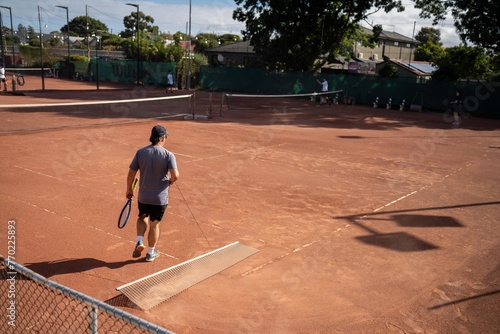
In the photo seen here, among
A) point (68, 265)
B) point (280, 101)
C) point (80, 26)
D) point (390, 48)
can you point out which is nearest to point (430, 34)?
point (390, 48)

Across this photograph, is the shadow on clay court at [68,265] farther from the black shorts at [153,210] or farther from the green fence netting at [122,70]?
the green fence netting at [122,70]

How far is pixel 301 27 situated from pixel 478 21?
42.6 feet

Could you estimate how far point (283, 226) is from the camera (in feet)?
26.9

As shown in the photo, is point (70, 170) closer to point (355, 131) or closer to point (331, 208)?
point (331, 208)

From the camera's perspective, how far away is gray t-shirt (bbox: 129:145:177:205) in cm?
616

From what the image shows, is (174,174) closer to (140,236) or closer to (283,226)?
(140,236)

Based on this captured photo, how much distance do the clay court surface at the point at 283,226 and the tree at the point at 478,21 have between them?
15298mm

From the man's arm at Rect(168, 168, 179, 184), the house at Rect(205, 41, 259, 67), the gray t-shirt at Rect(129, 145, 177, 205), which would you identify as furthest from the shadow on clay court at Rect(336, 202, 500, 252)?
the house at Rect(205, 41, 259, 67)

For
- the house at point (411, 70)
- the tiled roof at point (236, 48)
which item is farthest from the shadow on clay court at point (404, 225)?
the tiled roof at point (236, 48)

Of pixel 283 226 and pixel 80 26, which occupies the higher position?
pixel 80 26

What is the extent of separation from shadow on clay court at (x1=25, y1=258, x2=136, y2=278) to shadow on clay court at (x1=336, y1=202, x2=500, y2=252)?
4.18 m

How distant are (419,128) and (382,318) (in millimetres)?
19284

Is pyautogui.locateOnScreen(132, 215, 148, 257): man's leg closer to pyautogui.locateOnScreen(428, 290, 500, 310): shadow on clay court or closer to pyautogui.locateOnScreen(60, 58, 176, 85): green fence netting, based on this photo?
pyautogui.locateOnScreen(428, 290, 500, 310): shadow on clay court

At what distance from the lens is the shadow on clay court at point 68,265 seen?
19.9ft
